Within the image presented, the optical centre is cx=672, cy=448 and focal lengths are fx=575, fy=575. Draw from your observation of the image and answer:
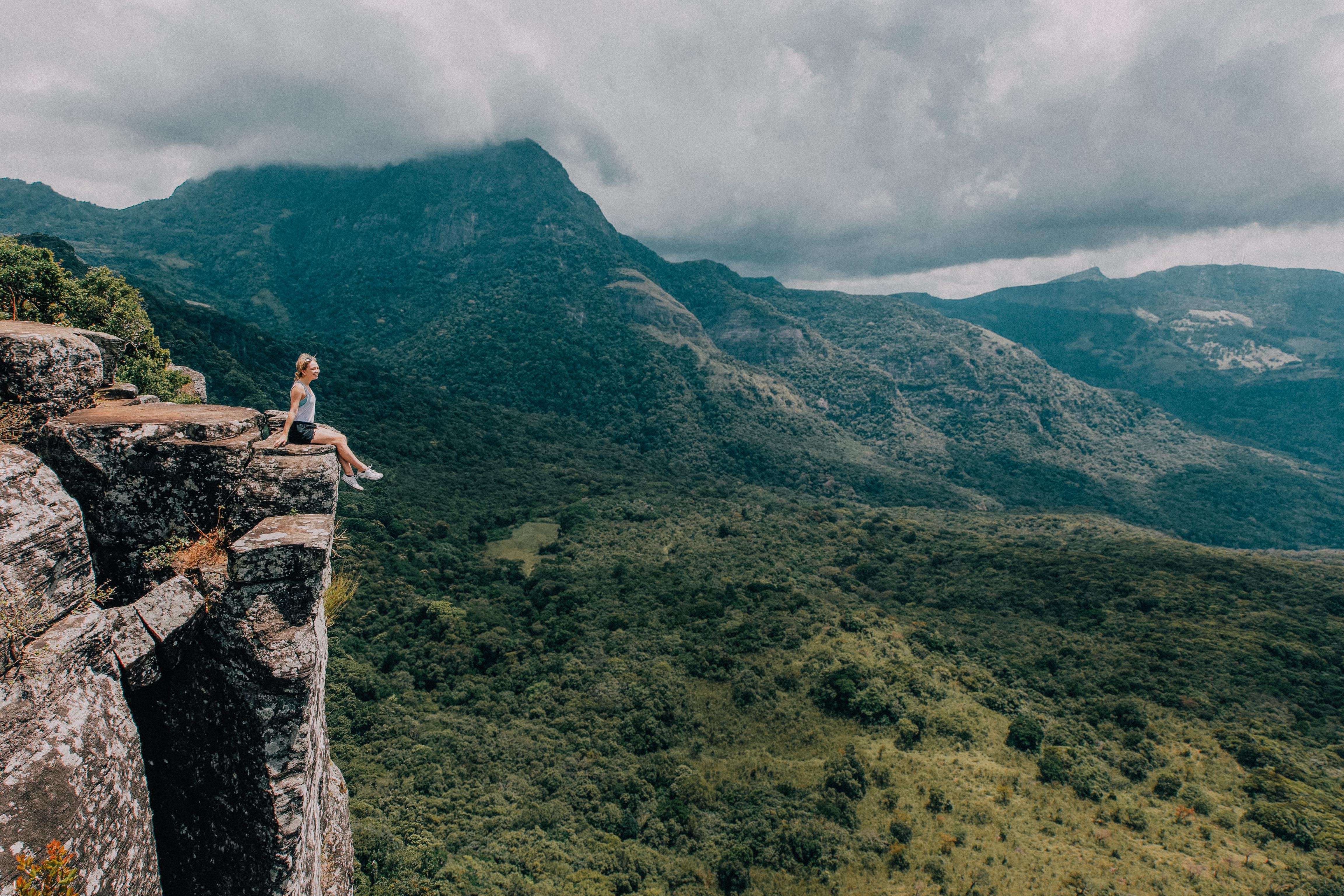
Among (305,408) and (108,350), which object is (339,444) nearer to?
(305,408)

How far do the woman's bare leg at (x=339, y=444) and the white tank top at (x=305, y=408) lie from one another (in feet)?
0.87

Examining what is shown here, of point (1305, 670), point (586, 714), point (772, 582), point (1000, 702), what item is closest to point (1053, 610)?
point (1305, 670)

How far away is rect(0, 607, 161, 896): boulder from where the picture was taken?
6.10 metres

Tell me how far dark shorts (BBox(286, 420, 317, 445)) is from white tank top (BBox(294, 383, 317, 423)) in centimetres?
9

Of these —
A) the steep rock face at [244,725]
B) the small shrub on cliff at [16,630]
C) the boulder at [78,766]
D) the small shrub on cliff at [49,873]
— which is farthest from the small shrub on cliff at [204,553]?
the small shrub on cliff at [49,873]

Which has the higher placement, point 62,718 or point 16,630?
point 16,630

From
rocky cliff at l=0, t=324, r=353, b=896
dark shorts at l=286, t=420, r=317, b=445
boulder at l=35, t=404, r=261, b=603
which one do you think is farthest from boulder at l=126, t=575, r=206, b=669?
dark shorts at l=286, t=420, r=317, b=445

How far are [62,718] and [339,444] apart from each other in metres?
5.43

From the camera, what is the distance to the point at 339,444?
11.0 metres

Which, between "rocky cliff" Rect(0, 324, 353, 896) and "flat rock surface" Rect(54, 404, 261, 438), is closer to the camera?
"rocky cliff" Rect(0, 324, 353, 896)

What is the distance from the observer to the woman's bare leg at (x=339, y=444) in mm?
10609

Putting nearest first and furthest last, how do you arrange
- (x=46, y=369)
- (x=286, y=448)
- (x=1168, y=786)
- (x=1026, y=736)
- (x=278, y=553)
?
(x=278, y=553) < (x=46, y=369) < (x=286, y=448) < (x=1168, y=786) < (x=1026, y=736)

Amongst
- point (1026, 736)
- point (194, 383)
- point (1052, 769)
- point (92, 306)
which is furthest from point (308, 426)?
point (1026, 736)

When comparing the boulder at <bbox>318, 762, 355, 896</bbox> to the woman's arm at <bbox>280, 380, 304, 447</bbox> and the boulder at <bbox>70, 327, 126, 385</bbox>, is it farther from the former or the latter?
the boulder at <bbox>70, 327, 126, 385</bbox>
